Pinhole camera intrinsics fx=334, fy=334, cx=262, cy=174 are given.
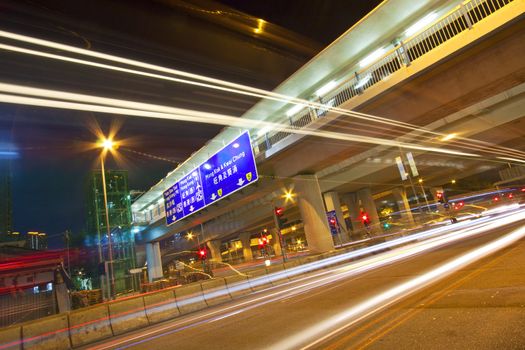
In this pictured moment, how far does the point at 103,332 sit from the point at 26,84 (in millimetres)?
8082

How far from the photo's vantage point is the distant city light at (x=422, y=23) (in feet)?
44.3

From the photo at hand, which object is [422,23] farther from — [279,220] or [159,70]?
[279,220]

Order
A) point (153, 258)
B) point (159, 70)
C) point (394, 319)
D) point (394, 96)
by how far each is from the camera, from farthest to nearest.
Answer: point (153, 258) → point (394, 96) → point (159, 70) → point (394, 319)

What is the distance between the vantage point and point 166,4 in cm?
817

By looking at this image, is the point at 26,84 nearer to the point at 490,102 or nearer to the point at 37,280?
the point at 37,280

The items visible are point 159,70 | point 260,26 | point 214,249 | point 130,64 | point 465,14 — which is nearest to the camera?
point 130,64

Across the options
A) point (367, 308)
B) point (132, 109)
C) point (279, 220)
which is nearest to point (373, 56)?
point (279, 220)

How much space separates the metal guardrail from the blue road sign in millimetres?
3441

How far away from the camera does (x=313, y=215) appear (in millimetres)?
21391

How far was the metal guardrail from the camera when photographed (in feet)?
39.2

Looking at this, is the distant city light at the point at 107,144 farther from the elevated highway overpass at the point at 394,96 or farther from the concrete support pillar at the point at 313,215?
the concrete support pillar at the point at 313,215

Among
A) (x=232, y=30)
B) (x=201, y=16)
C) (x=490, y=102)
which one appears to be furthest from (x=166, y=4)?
(x=490, y=102)

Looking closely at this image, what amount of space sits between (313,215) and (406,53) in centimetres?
1132

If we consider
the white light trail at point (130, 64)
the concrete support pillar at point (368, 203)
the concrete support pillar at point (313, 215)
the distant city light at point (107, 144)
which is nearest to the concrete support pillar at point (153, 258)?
the concrete support pillar at point (368, 203)
